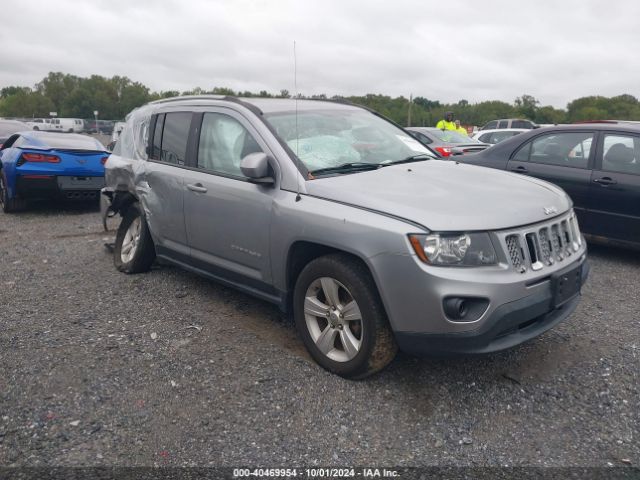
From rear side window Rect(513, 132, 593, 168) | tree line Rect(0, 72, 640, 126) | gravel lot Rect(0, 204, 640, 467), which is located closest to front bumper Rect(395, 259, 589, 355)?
gravel lot Rect(0, 204, 640, 467)

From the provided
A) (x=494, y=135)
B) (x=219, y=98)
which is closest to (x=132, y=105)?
(x=494, y=135)

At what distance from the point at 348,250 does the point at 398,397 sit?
3.00 ft

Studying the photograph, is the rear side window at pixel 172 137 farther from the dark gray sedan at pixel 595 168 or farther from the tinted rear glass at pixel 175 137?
the dark gray sedan at pixel 595 168

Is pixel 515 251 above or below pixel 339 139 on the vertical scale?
below

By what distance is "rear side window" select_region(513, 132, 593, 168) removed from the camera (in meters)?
6.34

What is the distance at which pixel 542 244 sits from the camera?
10.6 feet

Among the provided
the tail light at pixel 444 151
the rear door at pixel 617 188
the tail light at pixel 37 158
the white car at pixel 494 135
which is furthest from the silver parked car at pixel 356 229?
the white car at pixel 494 135

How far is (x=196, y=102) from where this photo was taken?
15.5 feet

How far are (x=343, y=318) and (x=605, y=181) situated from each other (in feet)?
13.4

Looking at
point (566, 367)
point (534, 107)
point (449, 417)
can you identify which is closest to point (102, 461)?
point (449, 417)

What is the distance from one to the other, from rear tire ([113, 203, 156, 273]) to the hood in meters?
2.43

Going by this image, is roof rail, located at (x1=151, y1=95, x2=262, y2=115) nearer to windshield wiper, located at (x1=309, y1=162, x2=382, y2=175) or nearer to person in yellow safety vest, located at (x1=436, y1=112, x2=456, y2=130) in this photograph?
windshield wiper, located at (x1=309, y1=162, x2=382, y2=175)

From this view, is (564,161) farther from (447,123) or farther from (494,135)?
(494,135)

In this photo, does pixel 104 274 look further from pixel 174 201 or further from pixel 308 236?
pixel 308 236
